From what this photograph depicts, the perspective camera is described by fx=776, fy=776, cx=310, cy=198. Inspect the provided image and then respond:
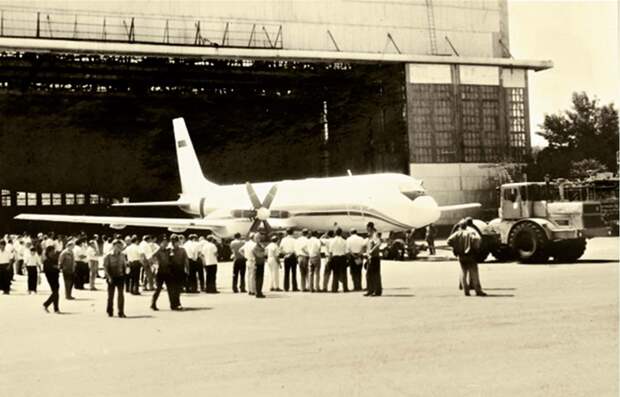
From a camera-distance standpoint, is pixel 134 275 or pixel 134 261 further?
pixel 134 275

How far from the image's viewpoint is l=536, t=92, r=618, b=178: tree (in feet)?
228

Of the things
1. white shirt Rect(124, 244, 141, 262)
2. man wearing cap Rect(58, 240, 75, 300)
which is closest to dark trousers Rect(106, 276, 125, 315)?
man wearing cap Rect(58, 240, 75, 300)

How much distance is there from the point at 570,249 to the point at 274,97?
26754 millimetres

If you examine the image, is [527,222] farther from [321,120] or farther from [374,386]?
[321,120]

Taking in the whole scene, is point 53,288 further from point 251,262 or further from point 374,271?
point 374,271

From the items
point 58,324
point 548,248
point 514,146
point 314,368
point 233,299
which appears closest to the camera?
point 314,368

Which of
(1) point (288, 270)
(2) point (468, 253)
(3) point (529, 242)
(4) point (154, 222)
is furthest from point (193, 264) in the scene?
(4) point (154, 222)

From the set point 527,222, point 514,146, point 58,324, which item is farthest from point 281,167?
point 58,324

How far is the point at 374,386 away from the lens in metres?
8.34

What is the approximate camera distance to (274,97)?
49.5m

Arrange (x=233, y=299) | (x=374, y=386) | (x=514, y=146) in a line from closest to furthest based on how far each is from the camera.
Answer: (x=374, y=386) < (x=233, y=299) < (x=514, y=146)

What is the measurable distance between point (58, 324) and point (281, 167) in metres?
36.9

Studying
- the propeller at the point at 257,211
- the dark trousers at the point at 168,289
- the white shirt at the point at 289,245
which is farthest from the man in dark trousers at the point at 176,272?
the propeller at the point at 257,211

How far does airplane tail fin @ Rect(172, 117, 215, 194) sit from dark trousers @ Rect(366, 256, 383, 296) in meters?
25.1
